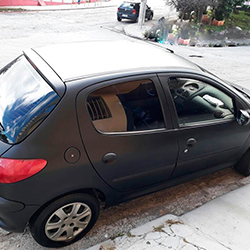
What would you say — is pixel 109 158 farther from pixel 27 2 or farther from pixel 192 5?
pixel 27 2

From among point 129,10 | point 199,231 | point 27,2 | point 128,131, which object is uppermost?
point 128,131

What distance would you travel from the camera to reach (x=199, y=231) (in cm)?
273

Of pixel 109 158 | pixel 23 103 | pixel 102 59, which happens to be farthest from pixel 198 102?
pixel 23 103

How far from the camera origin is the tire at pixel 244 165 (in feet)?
11.8

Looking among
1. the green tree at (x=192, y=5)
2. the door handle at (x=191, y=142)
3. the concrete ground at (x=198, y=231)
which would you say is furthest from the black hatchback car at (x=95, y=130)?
the green tree at (x=192, y=5)

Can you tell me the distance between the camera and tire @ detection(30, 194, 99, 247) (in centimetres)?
226

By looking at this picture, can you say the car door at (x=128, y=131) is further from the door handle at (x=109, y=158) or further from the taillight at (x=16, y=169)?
the taillight at (x=16, y=169)

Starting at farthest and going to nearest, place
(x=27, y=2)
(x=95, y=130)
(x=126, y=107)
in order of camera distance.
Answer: (x=27, y=2) < (x=126, y=107) < (x=95, y=130)

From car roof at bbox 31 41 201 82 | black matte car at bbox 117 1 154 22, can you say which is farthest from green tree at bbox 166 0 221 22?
car roof at bbox 31 41 201 82

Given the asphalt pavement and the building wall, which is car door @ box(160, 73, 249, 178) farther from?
the building wall

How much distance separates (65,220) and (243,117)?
2.21 metres

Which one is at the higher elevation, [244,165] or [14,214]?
[14,214]

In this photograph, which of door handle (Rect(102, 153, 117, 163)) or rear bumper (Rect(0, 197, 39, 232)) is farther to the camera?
door handle (Rect(102, 153, 117, 163))

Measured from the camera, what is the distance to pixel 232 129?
314 cm
